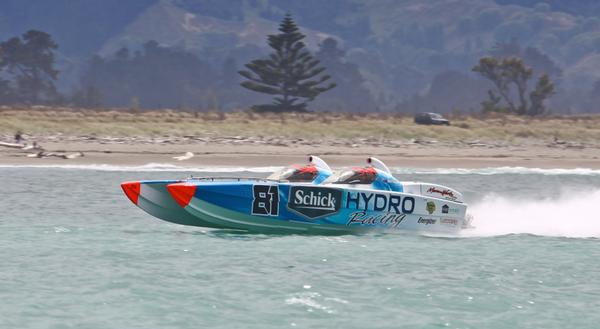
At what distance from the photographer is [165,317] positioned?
1507 centimetres

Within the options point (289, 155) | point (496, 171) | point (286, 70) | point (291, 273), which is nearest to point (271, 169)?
point (289, 155)

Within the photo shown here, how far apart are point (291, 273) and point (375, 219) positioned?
147 inches

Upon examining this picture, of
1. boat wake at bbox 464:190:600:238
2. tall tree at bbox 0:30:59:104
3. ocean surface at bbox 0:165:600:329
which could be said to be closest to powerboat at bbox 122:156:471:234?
ocean surface at bbox 0:165:600:329

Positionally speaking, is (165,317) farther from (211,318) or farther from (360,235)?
(360,235)

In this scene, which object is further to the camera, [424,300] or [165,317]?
[424,300]

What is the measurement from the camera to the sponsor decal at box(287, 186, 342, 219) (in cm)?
2127

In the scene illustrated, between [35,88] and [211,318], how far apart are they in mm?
142296

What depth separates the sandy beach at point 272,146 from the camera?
39031mm

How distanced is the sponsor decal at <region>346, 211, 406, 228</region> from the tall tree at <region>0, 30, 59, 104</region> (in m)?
132

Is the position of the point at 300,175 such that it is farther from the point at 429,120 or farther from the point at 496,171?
the point at 429,120

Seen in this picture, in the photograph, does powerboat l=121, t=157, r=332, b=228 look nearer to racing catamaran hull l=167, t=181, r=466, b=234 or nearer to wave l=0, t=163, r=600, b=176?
racing catamaran hull l=167, t=181, r=466, b=234

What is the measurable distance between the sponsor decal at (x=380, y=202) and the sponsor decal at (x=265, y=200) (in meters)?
1.31

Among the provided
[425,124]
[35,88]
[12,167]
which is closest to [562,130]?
[425,124]

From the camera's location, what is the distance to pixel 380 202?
70.8 ft
